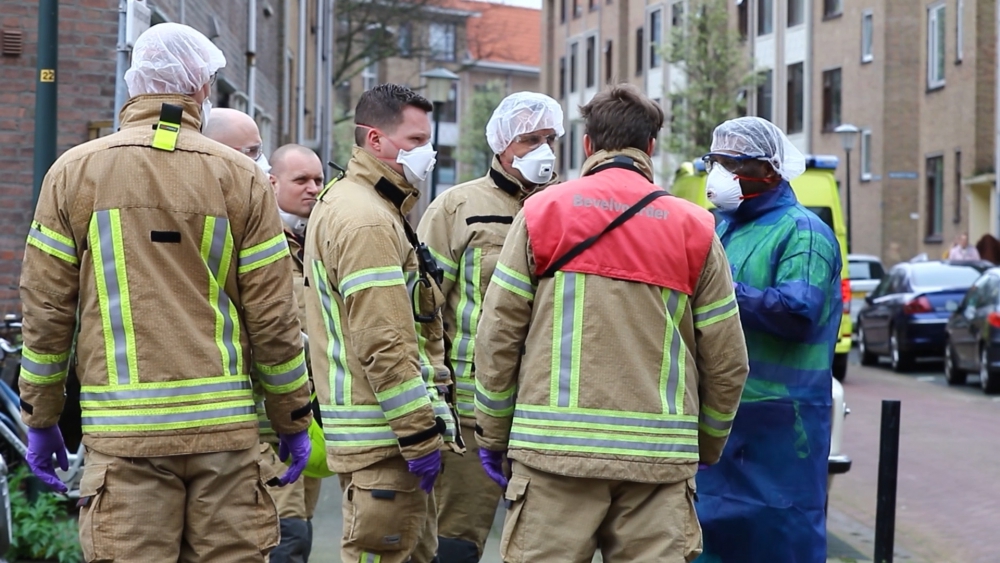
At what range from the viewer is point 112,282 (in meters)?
3.79

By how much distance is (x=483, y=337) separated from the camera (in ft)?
13.5

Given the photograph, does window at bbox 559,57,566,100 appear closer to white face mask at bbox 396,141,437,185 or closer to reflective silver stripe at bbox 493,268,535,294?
white face mask at bbox 396,141,437,185

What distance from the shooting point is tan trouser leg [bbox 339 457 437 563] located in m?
4.46

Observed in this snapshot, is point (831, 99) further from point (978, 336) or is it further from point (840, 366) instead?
point (978, 336)

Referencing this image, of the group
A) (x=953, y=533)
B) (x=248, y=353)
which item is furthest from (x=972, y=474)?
(x=248, y=353)

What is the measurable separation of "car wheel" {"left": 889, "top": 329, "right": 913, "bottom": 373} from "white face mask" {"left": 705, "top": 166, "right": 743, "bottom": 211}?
15.9m

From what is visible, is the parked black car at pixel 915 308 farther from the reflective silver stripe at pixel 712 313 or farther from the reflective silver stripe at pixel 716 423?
the reflective silver stripe at pixel 712 313

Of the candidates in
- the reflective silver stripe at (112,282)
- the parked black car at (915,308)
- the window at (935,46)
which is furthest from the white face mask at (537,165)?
the window at (935,46)

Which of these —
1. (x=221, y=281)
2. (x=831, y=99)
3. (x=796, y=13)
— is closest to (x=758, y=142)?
(x=221, y=281)

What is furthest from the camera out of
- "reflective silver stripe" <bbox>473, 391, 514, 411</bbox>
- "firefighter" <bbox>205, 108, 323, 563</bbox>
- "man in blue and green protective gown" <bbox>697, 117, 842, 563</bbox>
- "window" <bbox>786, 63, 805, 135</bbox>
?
"window" <bbox>786, 63, 805, 135</bbox>

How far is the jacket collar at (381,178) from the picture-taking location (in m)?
4.65

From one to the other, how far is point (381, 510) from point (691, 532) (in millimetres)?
1001

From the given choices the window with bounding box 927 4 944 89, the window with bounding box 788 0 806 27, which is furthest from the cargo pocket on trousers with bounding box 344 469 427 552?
the window with bounding box 788 0 806 27

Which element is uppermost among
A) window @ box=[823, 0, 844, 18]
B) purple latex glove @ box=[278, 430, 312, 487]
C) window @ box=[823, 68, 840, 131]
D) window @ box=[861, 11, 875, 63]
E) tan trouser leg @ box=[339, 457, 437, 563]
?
window @ box=[823, 0, 844, 18]
